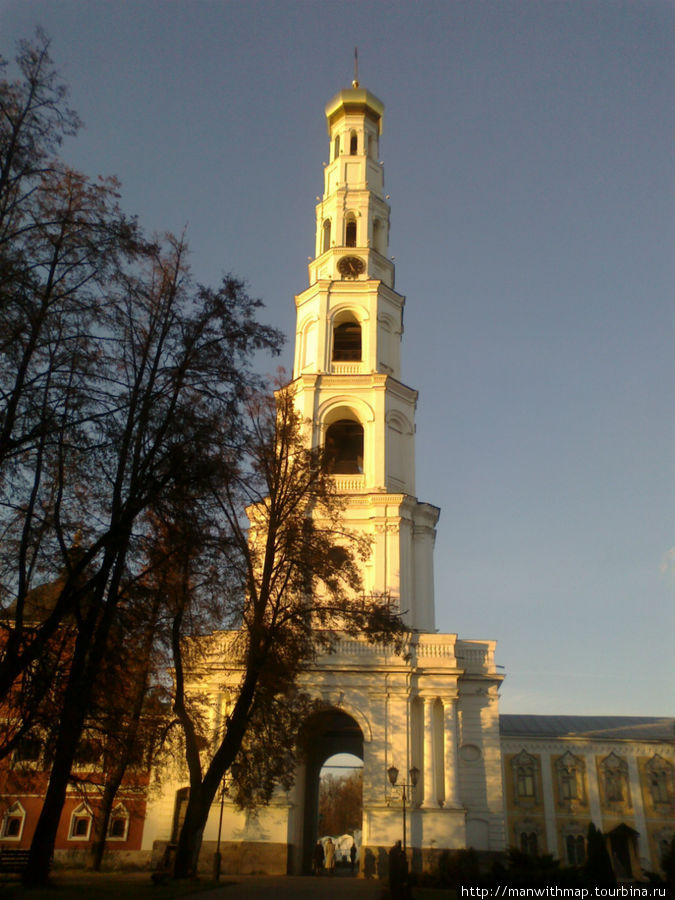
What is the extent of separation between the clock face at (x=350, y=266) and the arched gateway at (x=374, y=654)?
0.27 feet

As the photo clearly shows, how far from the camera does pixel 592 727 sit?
151ft

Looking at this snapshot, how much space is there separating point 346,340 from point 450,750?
19475 mm

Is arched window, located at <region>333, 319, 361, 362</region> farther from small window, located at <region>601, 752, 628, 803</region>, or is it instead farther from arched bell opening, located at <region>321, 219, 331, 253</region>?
small window, located at <region>601, 752, 628, 803</region>

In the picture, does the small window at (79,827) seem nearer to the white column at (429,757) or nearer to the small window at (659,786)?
the white column at (429,757)

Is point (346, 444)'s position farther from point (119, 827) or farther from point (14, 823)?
point (14, 823)

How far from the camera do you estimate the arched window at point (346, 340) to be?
120ft

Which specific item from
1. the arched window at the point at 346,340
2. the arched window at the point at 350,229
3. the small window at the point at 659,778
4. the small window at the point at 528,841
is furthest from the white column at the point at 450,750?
the arched window at the point at 350,229

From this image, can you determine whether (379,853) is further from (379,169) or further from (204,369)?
(379,169)

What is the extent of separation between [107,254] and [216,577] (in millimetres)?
6562

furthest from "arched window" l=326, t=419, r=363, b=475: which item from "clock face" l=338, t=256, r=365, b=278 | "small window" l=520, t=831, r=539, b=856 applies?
"small window" l=520, t=831, r=539, b=856

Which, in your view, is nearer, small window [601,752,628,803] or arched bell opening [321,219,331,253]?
small window [601,752,628,803]

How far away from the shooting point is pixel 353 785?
95.2 metres

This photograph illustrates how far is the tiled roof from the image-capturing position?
136 feet

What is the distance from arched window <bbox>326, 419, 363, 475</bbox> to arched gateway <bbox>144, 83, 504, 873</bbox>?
0.07m
